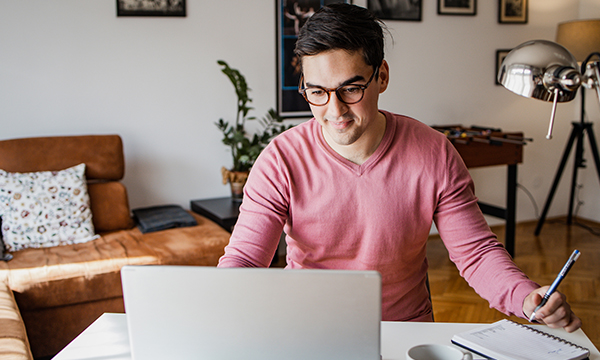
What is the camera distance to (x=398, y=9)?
393 cm

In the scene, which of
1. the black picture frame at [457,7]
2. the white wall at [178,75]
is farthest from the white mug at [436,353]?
the black picture frame at [457,7]

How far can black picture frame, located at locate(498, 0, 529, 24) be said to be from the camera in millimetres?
4285

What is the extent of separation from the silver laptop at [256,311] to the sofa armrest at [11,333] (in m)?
0.98

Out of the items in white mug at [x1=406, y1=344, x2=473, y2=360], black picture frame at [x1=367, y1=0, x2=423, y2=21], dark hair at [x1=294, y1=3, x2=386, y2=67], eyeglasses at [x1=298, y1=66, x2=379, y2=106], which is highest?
black picture frame at [x1=367, y1=0, x2=423, y2=21]

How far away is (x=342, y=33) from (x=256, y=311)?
65cm

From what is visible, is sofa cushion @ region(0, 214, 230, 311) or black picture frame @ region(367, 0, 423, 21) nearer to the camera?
sofa cushion @ region(0, 214, 230, 311)

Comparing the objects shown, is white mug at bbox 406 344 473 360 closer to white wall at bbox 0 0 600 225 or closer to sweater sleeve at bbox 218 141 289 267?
sweater sleeve at bbox 218 141 289 267

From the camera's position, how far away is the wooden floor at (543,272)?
111 inches

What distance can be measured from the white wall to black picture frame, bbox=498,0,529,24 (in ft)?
0.17

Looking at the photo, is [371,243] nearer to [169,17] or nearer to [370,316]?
[370,316]

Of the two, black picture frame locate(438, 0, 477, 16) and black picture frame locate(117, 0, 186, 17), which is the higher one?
black picture frame locate(438, 0, 477, 16)

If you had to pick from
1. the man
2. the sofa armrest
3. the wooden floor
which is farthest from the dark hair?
the wooden floor

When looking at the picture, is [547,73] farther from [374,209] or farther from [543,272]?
[543,272]

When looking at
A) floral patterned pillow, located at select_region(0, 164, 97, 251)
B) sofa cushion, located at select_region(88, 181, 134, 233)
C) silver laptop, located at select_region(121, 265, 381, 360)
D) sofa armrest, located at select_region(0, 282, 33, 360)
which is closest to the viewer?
silver laptop, located at select_region(121, 265, 381, 360)
